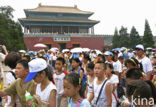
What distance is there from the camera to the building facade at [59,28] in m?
23.3

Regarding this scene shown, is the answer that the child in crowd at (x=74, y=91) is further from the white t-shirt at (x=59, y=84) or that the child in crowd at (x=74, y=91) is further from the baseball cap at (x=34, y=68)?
the white t-shirt at (x=59, y=84)

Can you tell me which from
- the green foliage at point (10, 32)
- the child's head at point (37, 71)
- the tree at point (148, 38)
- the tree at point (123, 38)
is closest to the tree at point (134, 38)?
the tree at point (123, 38)

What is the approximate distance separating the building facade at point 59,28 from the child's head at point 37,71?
21.5 m

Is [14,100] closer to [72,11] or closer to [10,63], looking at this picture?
[10,63]

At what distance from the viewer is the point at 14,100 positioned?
1.77 m

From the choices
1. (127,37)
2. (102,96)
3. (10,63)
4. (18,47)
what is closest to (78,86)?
(102,96)

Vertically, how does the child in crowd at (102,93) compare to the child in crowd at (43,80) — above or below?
below

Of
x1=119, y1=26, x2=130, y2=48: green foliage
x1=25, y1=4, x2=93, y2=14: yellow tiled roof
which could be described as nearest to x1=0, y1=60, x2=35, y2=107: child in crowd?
x1=119, y1=26, x2=130, y2=48: green foliage

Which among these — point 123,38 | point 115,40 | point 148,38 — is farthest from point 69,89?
point 115,40

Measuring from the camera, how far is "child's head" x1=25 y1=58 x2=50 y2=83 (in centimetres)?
150

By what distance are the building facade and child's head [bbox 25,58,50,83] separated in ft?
70.4

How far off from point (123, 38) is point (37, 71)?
23.8 m

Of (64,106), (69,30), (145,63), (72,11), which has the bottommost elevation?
(64,106)

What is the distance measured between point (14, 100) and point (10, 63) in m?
0.60
